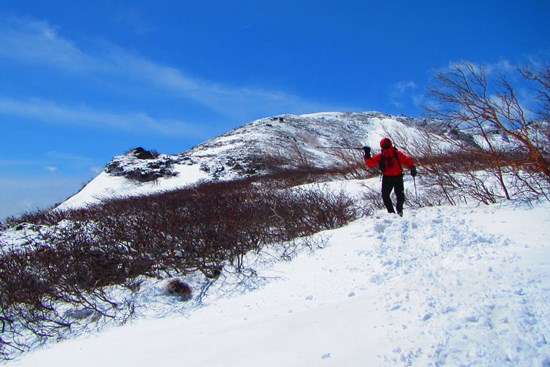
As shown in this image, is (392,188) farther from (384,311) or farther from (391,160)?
(384,311)

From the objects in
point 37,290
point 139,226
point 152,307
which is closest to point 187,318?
point 152,307

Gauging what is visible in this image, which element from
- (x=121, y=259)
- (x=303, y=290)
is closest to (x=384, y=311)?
(x=303, y=290)

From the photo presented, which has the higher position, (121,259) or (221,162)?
(221,162)

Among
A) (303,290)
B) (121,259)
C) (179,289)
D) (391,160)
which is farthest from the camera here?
(121,259)

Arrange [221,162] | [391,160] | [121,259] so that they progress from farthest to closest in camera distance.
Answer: [221,162] < [121,259] < [391,160]

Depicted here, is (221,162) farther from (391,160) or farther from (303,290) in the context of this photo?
(303,290)

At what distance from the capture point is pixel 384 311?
114 inches

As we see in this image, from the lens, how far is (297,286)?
4488 mm

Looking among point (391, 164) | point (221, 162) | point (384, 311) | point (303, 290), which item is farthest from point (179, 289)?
point (221, 162)

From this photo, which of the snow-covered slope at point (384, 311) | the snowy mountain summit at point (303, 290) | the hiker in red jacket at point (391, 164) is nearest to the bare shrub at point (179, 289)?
the snowy mountain summit at point (303, 290)

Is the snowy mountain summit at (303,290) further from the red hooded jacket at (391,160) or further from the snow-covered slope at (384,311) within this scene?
the red hooded jacket at (391,160)

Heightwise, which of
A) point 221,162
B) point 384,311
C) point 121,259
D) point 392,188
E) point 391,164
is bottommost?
point 384,311

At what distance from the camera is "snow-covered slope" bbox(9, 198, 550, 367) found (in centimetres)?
229

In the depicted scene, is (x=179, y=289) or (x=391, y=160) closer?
(x=179, y=289)
